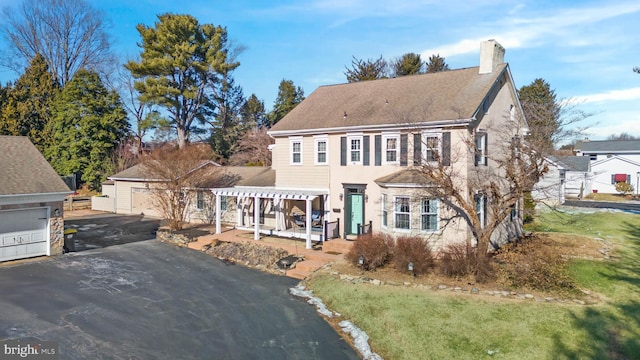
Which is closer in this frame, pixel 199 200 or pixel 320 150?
pixel 320 150

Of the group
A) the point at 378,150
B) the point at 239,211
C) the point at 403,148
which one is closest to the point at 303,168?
the point at 378,150

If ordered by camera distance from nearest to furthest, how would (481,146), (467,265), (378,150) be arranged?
(467,265), (481,146), (378,150)

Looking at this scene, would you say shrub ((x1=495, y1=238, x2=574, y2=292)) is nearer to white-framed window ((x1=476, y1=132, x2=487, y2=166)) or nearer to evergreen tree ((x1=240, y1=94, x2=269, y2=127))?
white-framed window ((x1=476, y1=132, x2=487, y2=166))

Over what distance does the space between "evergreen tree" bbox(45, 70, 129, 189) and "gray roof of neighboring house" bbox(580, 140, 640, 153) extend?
57586 mm

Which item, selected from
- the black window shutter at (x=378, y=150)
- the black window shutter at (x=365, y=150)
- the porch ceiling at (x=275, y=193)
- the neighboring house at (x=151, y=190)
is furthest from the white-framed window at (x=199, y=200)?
the black window shutter at (x=378, y=150)

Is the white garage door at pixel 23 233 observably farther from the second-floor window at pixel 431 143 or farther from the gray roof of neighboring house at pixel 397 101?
the second-floor window at pixel 431 143

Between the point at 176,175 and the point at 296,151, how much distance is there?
6.85m

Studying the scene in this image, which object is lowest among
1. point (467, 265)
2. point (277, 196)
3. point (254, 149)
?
point (467, 265)

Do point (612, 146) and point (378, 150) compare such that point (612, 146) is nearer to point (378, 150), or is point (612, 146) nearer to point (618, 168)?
point (618, 168)

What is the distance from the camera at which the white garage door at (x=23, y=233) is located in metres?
15.7

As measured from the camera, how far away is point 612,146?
50.9 metres

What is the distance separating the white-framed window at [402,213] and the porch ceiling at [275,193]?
385 centimetres

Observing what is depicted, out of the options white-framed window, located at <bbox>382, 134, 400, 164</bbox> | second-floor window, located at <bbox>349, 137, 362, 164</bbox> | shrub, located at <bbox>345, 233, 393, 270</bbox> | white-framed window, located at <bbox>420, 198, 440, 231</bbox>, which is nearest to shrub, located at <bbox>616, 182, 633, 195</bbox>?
white-framed window, located at <bbox>382, 134, 400, 164</bbox>

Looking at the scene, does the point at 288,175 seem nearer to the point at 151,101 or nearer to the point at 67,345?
the point at 67,345
